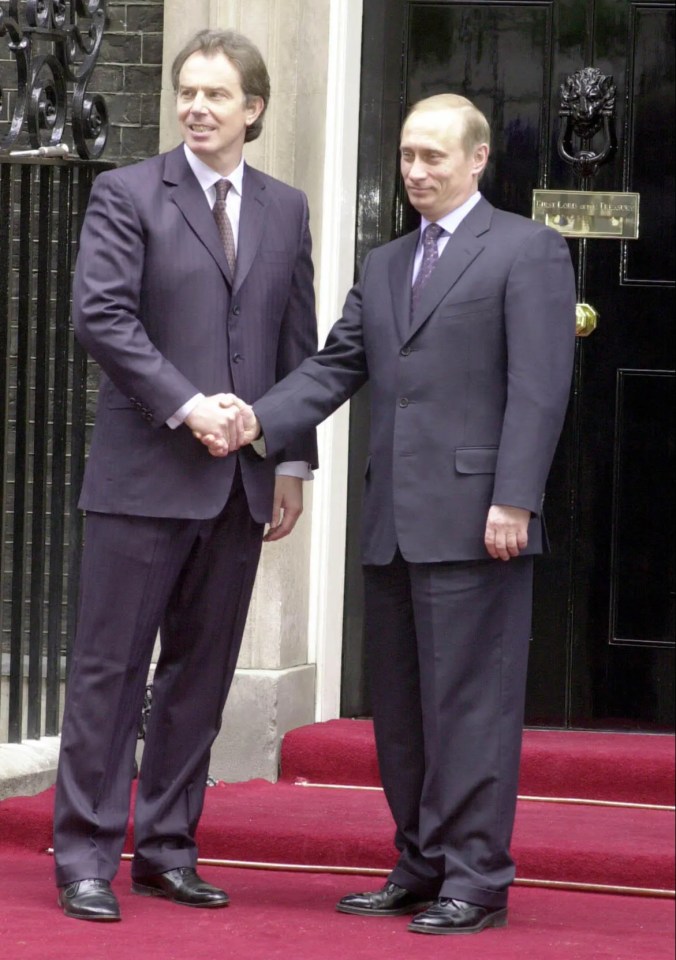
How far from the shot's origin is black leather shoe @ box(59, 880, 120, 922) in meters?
3.85

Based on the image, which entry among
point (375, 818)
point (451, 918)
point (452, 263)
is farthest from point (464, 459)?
point (375, 818)

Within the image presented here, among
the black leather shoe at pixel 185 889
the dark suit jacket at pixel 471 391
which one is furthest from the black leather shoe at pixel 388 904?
the dark suit jacket at pixel 471 391

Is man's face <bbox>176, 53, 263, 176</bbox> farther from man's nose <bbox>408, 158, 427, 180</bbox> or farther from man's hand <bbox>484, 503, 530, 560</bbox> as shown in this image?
man's hand <bbox>484, 503, 530, 560</bbox>

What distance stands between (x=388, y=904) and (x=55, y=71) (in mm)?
2626

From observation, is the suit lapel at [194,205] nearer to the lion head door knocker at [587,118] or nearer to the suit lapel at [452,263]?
the suit lapel at [452,263]

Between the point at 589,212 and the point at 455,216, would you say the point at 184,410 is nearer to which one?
the point at 455,216

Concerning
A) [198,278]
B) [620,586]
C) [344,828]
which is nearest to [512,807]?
[344,828]

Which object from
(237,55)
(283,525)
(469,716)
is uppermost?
(237,55)

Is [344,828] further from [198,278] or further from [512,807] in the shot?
[198,278]

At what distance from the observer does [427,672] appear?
3914 mm

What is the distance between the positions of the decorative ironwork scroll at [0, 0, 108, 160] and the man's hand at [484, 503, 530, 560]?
193cm

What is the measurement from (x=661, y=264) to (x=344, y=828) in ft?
7.03

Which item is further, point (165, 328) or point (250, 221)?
point (250, 221)

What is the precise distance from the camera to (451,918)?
12.5ft
